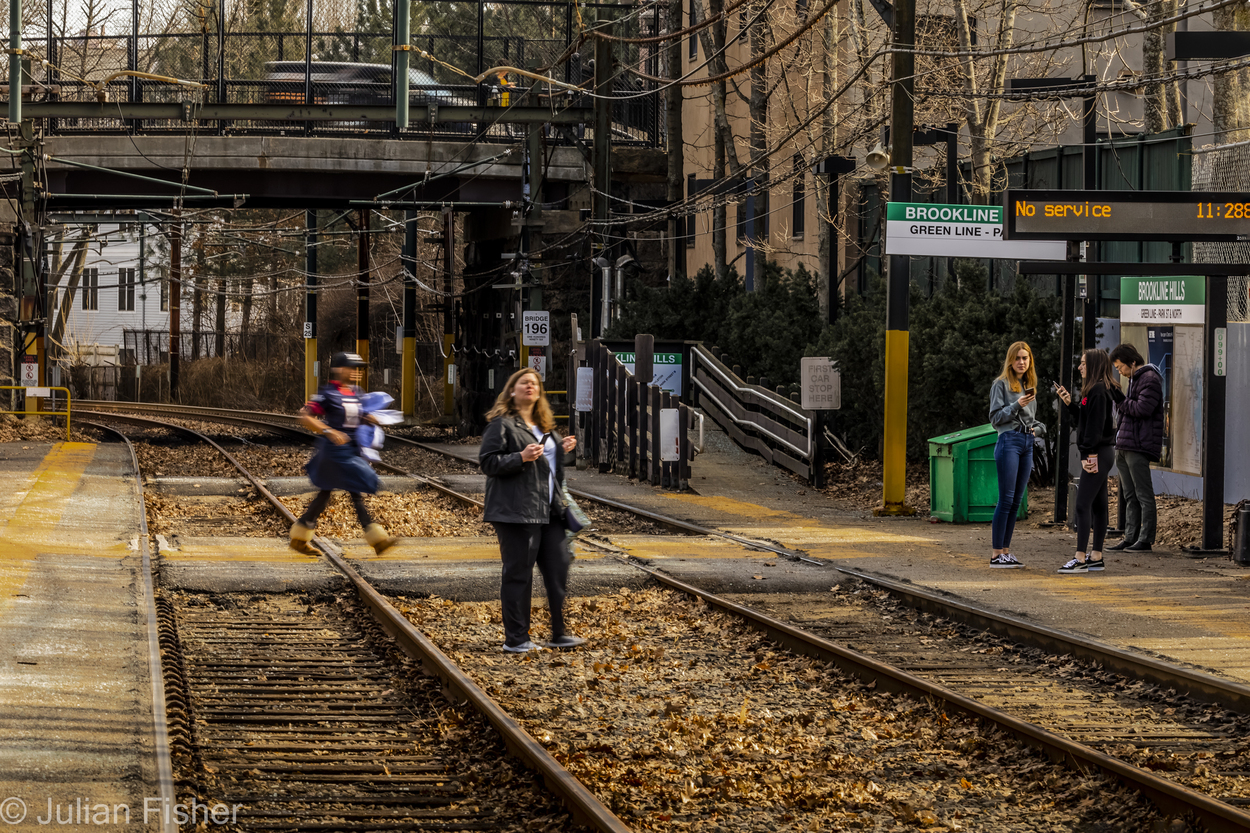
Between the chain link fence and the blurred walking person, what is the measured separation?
3.04 m

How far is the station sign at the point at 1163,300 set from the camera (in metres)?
16.5

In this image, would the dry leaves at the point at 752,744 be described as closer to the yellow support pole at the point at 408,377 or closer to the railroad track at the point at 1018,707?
the railroad track at the point at 1018,707

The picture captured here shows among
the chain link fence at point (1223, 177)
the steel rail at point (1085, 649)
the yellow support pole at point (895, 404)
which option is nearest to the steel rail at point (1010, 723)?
the steel rail at point (1085, 649)

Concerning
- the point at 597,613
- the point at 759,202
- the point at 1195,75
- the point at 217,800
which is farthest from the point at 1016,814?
the point at 759,202

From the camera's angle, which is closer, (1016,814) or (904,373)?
(1016,814)

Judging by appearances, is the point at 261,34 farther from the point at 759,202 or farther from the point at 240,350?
the point at 240,350

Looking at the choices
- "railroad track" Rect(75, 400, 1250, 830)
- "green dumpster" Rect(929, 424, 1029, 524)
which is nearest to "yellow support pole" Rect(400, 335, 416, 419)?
"green dumpster" Rect(929, 424, 1029, 524)

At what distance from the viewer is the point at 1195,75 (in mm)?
15711

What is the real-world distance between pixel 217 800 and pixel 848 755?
2.99 m

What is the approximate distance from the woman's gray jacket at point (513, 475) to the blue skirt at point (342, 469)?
2346mm

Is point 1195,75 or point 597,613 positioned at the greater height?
point 1195,75

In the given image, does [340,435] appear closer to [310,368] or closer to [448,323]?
[448,323]

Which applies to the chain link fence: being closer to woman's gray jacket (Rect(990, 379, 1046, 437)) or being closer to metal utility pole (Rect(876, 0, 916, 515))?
metal utility pole (Rect(876, 0, 916, 515))

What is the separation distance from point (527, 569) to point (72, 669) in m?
2.80
